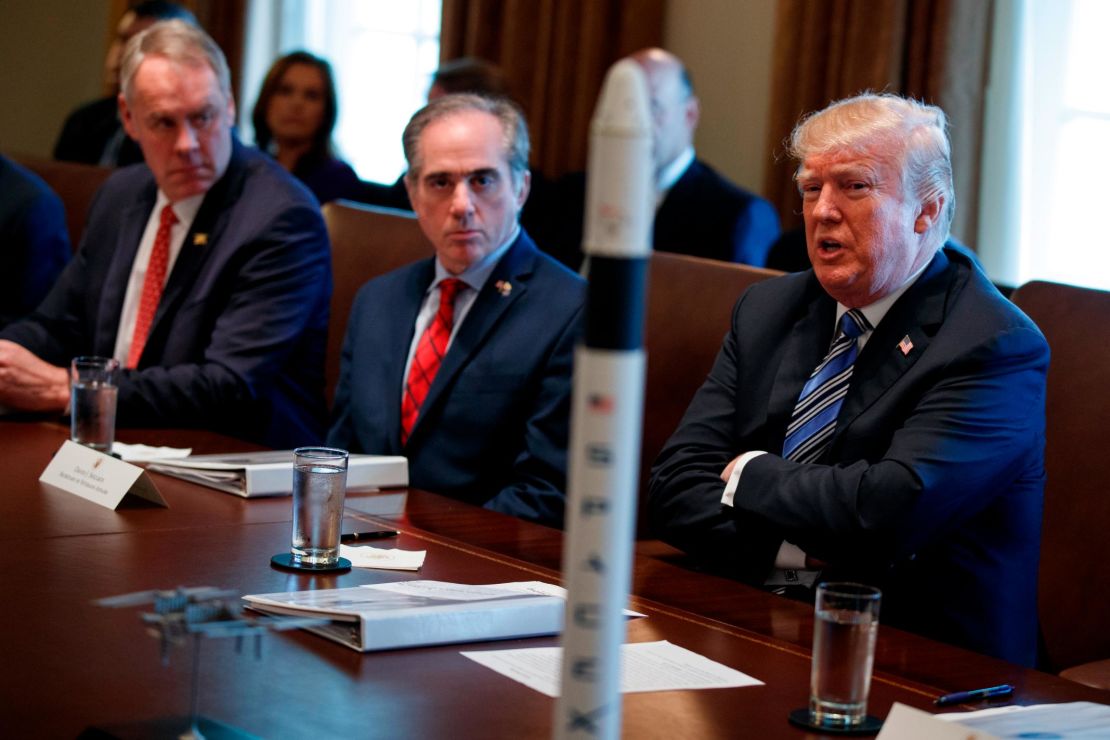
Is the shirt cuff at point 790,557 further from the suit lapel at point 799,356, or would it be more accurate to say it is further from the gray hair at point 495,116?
the gray hair at point 495,116

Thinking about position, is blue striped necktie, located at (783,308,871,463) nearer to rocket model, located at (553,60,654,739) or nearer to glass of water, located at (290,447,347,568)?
glass of water, located at (290,447,347,568)

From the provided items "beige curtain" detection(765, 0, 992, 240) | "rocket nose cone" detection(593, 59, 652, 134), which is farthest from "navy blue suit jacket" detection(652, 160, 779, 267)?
"rocket nose cone" detection(593, 59, 652, 134)

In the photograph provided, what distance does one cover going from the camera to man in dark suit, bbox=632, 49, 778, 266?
438 cm

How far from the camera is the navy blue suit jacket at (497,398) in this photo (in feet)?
8.80

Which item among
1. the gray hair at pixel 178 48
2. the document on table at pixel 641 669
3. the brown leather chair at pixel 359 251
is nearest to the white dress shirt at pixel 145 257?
the gray hair at pixel 178 48

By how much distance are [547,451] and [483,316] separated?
333 mm

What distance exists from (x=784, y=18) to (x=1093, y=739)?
3.63 meters

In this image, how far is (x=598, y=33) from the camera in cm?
521

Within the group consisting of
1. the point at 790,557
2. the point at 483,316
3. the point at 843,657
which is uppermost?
the point at 483,316

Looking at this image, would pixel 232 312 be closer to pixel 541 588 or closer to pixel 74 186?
pixel 541 588

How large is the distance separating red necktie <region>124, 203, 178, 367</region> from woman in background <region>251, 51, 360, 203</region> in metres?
1.98

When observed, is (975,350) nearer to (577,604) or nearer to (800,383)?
(800,383)

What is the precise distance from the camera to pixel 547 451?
104 inches

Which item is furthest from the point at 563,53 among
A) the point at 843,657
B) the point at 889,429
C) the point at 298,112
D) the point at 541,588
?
the point at 843,657
